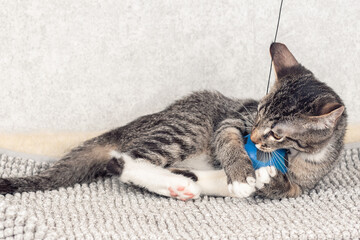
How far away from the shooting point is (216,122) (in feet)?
7.41

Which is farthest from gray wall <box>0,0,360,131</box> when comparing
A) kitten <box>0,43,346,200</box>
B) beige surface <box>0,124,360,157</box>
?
kitten <box>0,43,346,200</box>

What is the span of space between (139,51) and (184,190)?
87cm

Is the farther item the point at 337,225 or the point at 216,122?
the point at 216,122

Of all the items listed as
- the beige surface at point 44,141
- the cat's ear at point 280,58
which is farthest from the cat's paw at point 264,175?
the beige surface at point 44,141

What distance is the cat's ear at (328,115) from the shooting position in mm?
1731

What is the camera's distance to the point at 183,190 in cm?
194

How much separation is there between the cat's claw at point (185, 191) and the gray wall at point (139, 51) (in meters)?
0.73

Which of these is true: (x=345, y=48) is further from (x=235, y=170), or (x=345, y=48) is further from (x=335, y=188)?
(x=235, y=170)

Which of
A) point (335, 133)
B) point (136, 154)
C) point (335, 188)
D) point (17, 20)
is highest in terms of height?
point (17, 20)

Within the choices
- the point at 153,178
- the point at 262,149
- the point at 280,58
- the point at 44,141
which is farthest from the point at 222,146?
the point at 44,141

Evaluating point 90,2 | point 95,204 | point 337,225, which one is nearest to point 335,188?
point 337,225

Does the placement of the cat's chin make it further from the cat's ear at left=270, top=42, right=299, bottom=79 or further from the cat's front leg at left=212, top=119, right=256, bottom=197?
the cat's ear at left=270, top=42, right=299, bottom=79

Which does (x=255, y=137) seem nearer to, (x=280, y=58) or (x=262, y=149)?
(x=262, y=149)

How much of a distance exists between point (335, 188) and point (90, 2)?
1.44 metres
